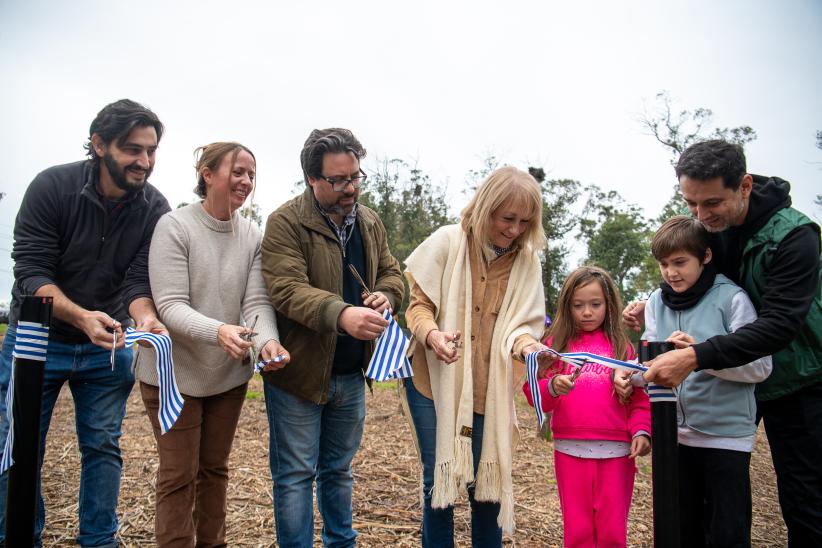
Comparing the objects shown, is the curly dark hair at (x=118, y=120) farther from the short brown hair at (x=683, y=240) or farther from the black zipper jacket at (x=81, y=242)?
the short brown hair at (x=683, y=240)

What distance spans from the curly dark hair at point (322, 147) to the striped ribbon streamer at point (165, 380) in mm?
1086

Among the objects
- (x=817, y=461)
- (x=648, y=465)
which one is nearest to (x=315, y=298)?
(x=817, y=461)

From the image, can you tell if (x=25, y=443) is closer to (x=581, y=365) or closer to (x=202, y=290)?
(x=202, y=290)

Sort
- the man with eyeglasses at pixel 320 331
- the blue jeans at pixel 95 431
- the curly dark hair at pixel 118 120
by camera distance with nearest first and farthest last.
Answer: the man with eyeglasses at pixel 320 331 → the curly dark hair at pixel 118 120 → the blue jeans at pixel 95 431

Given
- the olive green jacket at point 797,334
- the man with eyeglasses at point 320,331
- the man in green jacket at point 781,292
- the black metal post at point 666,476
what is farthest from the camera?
the man with eyeglasses at point 320,331

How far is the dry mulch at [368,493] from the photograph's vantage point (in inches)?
158

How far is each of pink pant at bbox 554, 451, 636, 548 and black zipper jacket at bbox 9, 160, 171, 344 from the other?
245 centimetres

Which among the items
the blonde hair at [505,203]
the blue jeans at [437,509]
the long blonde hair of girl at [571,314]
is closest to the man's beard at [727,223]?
the long blonde hair of girl at [571,314]

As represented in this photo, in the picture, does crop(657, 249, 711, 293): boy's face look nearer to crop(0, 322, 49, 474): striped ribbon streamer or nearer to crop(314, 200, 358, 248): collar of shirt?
crop(314, 200, 358, 248): collar of shirt

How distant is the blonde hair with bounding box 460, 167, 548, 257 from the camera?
2.88 meters

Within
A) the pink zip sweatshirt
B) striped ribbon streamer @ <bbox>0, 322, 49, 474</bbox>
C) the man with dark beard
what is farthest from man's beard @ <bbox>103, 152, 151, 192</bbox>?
the pink zip sweatshirt

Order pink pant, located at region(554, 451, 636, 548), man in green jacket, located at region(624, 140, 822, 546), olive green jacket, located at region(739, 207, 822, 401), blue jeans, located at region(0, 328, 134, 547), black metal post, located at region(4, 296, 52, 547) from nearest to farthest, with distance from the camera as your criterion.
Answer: black metal post, located at region(4, 296, 52, 547) → man in green jacket, located at region(624, 140, 822, 546) → olive green jacket, located at region(739, 207, 822, 401) → pink pant, located at region(554, 451, 636, 548) → blue jeans, located at region(0, 328, 134, 547)

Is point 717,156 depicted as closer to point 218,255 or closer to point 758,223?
point 758,223

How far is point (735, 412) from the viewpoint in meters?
2.73
